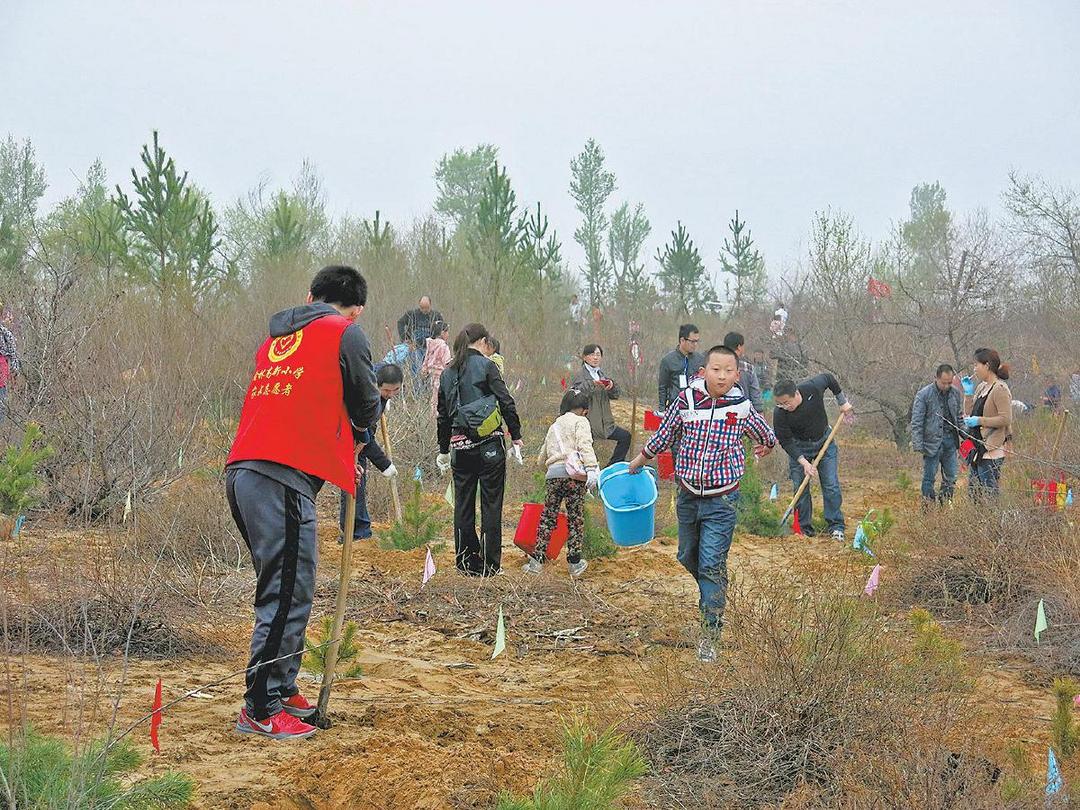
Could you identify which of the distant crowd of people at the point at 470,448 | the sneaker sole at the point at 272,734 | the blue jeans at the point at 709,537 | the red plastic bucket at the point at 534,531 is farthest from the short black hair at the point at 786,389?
the sneaker sole at the point at 272,734

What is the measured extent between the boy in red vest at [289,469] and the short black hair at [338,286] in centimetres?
21

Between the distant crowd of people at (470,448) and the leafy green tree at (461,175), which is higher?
the leafy green tree at (461,175)

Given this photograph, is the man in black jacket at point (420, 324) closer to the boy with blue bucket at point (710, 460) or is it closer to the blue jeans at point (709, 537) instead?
the boy with blue bucket at point (710, 460)

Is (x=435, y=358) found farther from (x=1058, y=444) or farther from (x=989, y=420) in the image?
(x=1058, y=444)

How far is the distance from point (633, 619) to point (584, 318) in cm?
2144

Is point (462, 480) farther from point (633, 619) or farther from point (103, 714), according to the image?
point (103, 714)

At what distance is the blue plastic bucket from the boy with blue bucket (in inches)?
103

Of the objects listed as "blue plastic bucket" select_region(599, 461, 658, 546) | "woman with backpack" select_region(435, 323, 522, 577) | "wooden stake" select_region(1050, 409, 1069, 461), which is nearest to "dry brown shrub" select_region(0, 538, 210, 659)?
"woman with backpack" select_region(435, 323, 522, 577)

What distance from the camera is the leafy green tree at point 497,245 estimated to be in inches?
765

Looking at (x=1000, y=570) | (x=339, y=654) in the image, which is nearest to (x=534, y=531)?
(x=1000, y=570)

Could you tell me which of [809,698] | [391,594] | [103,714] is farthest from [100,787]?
[391,594]

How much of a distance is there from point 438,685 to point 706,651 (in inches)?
56.1

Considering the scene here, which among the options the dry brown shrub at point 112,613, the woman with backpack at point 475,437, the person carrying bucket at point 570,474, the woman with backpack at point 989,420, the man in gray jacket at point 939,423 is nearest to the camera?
the dry brown shrub at point 112,613

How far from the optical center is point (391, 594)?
7.40 metres
